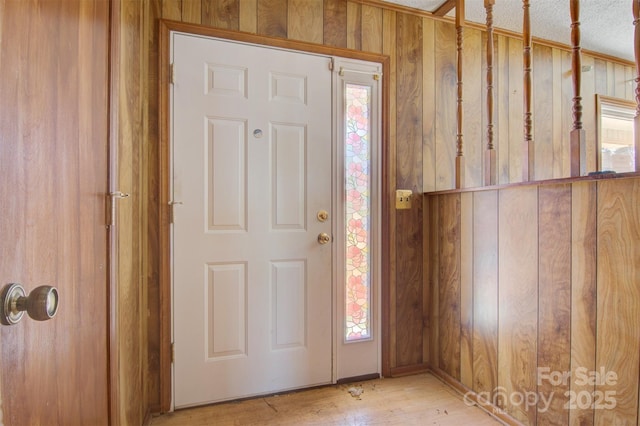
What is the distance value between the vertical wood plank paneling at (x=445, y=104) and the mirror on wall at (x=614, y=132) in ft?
5.27

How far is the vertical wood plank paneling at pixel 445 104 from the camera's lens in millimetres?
2275

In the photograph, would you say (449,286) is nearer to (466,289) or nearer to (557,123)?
(466,289)

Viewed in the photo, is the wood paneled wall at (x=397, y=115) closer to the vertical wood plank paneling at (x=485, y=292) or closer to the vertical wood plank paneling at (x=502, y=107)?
the vertical wood plank paneling at (x=502, y=107)

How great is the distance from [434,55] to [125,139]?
206cm

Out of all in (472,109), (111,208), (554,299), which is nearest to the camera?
(111,208)

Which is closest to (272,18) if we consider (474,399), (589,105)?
(474,399)

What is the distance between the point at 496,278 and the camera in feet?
5.65

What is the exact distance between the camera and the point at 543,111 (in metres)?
2.59

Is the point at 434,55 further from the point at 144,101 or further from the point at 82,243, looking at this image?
the point at 82,243

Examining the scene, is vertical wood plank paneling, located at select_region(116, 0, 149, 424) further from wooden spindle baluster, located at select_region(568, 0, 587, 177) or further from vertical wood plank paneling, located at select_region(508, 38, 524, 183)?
vertical wood plank paneling, located at select_region(508, 38, 524, 183)

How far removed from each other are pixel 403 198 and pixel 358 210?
1.11 ft

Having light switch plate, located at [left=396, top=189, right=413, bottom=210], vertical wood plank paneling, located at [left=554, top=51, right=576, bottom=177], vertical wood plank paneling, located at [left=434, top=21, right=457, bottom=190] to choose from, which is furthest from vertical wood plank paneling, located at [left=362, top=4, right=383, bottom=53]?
vertical wood plank paneling, located at [left=554, top=51, right=576, bottom=177]

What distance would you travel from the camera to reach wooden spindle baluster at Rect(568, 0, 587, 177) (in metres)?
1.31

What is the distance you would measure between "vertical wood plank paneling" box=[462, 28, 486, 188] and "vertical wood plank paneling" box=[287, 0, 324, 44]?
1132mm
